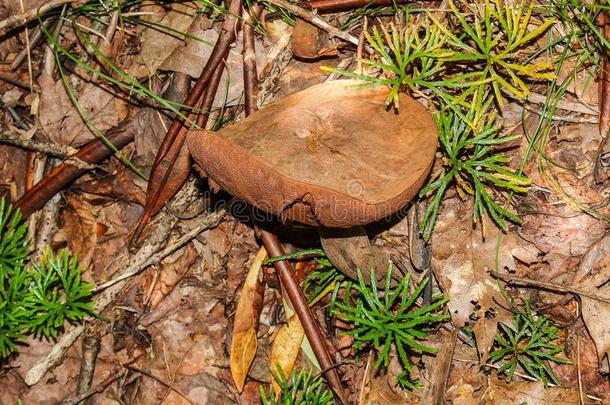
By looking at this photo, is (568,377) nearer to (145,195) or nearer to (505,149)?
(505,149)

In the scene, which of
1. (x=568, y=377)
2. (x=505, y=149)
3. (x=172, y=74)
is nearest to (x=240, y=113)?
(x=172, y=74)

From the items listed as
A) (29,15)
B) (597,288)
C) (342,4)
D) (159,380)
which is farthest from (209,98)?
(597,288)

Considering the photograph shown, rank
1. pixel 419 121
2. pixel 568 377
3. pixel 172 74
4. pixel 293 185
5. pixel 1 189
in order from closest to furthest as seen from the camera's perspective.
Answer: pixel 293 185 → pixel 419 121 → pixel 568 377 → pixel 172 74 → pixel 1 189

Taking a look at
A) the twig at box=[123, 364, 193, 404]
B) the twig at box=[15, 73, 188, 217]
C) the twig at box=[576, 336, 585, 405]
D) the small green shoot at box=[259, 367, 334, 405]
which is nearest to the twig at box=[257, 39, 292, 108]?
the twig at box=[15, 73, 188, 217]

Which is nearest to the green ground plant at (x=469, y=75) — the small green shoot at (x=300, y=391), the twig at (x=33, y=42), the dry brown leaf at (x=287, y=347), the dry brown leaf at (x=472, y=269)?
the dry brown leaf at (x=472, y=269)

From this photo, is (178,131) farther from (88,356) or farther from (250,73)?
(88,356)
